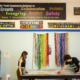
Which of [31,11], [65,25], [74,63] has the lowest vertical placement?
[74,63]

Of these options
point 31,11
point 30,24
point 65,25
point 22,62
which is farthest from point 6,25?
point 65,25

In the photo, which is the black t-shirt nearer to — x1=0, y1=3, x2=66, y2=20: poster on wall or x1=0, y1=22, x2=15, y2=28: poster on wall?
x1=0, y1=3, x2=66, y2=20: poster on wall

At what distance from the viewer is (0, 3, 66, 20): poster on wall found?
164 inches

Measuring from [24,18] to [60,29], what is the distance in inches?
45.4

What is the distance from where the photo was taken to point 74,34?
4191 millimetres

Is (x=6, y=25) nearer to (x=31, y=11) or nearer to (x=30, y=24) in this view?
(x=30, y=24)

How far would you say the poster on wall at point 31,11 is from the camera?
4.16 metres

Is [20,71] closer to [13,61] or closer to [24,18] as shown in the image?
[13,61]

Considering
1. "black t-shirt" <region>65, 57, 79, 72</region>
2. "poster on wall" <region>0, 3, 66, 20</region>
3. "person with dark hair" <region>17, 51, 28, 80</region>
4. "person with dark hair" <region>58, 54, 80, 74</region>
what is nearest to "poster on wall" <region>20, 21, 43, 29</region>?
"poster on wall" <region>0, 3, 66, 20</region>

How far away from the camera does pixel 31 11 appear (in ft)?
13.7

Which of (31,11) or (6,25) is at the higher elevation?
(31,11)

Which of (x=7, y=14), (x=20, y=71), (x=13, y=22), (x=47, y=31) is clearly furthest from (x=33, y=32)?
(x=20, y=71)

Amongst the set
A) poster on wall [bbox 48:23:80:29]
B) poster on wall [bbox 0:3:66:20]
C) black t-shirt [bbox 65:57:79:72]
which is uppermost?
poster on wall [bbox 0:3:66:20]

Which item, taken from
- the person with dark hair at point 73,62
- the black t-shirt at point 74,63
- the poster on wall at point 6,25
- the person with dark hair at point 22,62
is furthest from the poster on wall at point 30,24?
the black t-shirt at point 74,63
